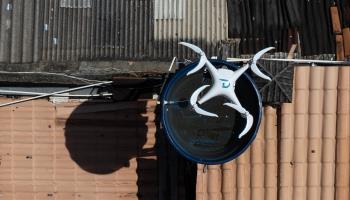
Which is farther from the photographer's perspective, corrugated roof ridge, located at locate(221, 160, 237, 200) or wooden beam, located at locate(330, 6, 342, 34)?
wooden beam, located at locate(330, 6, 342, 34)

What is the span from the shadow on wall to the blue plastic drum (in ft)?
7.33

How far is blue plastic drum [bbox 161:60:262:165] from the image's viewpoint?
670 centimetres

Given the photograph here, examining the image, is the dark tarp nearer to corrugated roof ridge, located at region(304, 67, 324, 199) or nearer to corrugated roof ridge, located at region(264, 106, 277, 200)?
corrugated roof ridge, located at region(304, 67, 324, 199)

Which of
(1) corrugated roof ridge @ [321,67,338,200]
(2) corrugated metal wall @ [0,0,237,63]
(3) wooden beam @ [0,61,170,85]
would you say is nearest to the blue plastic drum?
(1) corrugated roof ridge @ [321,67,338,200]

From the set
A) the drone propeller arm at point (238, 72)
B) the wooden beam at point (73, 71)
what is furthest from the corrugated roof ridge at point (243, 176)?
the wooden beam at point (73, 71)

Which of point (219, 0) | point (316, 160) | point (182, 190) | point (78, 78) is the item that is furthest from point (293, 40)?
point (78, 78)

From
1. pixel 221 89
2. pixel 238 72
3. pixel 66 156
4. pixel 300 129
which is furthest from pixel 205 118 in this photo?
pixel 66 156

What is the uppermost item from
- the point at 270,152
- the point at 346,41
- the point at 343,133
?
the point at 346,41

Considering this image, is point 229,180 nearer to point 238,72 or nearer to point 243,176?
point 243,176

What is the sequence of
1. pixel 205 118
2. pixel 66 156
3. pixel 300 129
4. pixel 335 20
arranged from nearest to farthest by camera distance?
pixel 205 118
pixel 300 129
pixel 66 156
pixel 335 20

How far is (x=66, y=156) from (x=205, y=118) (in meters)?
3.27

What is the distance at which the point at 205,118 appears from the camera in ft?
22.5

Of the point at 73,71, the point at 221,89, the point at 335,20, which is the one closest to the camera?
the point at 221,89

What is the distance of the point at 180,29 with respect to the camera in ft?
31.0
